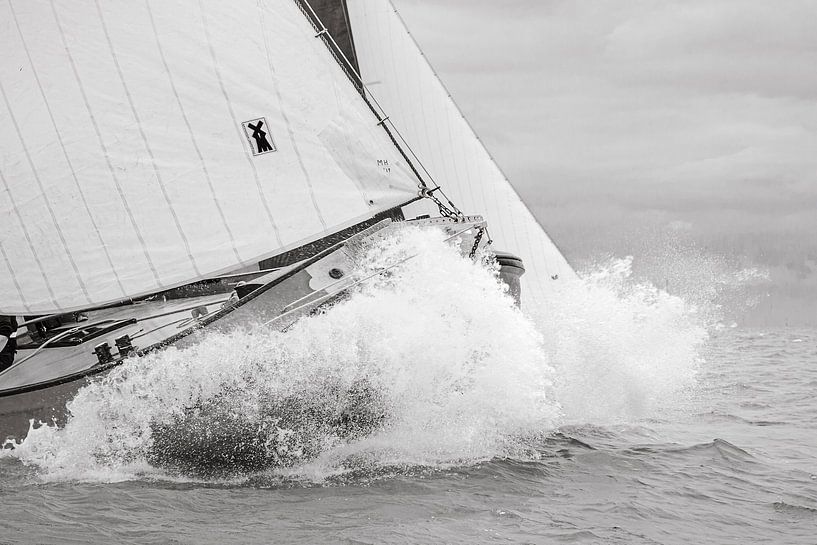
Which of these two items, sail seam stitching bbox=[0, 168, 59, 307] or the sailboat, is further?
sail seam stitching bbox=[0, 168, 59, 307]

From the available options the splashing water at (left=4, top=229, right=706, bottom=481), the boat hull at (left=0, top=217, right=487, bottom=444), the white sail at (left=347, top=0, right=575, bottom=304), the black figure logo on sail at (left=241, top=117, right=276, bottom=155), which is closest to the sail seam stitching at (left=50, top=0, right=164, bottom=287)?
the boat hull at (left=0, top=217, right=487, bottom=444)

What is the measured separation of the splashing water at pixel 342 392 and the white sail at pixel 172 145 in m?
0.98

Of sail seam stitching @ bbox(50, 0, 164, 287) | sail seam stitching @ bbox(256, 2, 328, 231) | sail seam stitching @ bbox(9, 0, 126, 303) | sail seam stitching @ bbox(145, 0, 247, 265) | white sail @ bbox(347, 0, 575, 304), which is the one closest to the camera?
sail seam stitching @ bbox(256, 2, 328, 231)

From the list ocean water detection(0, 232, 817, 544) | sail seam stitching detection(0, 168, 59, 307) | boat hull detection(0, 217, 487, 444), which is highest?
sail seam stitching detection(0, 168, 59, 307)

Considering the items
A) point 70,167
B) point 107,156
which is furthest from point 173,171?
point 70,167

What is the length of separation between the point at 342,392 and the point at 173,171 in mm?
2789

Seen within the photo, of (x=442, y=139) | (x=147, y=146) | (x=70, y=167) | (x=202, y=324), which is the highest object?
(x=70, y=167)

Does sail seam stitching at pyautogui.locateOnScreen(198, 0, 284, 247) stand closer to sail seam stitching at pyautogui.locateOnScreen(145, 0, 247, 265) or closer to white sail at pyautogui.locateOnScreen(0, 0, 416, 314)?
white sail at pyautogui.locateOnScreen(0, 0, 416, 314)

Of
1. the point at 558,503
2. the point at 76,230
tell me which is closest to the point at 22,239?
the point at 76,230

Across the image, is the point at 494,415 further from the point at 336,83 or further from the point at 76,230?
the point at 76,230

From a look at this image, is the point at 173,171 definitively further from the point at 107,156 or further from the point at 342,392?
the point at 342,392

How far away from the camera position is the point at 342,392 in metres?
7.83

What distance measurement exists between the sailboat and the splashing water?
288mm

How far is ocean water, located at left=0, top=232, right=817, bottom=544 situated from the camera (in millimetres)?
6367
